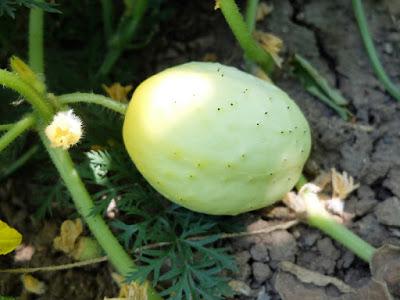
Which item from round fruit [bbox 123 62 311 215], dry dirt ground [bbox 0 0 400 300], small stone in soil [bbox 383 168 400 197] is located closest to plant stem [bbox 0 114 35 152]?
round fruit [bbox 123 62 311 215]

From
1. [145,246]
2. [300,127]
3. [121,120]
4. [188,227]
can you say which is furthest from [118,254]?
[300,127]

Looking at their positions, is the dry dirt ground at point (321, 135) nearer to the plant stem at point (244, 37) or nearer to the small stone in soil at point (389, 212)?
the small stone in soil at point (389, 212)

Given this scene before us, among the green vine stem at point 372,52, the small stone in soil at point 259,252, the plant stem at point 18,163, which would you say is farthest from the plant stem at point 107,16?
the small stone in soil at point 259,252

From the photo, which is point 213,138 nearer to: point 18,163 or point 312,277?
point 312,277

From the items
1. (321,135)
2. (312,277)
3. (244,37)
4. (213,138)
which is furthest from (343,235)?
(244,37)

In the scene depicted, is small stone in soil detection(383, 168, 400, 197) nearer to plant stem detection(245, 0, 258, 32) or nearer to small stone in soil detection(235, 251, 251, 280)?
small stone in soil detection(235, 251, 251, 280)

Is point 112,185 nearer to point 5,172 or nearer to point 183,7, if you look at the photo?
point 5,172

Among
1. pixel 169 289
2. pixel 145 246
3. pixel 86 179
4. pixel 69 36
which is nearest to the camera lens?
pixel 169 289
